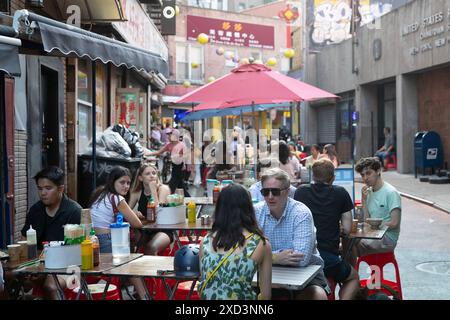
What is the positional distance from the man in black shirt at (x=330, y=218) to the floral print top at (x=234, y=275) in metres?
1.56

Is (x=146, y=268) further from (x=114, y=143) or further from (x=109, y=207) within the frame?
(x=114, y=143)

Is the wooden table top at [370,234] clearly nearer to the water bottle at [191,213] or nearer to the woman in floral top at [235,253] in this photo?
the water bottle at [191,213]

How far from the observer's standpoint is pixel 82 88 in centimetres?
1210

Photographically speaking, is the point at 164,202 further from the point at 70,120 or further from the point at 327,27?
the point at 327,27

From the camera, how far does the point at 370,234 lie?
5656 mm

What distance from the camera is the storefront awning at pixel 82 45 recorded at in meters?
5.12

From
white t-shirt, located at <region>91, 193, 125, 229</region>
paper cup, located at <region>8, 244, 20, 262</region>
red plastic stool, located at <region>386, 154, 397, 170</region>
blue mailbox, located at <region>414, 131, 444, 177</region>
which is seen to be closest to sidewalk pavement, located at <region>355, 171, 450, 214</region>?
blue mailbox, located at <region>414, 131, 444, 177</region>

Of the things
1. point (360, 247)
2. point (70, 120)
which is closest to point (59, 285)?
point (360, 247)

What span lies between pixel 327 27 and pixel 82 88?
20.5 metres

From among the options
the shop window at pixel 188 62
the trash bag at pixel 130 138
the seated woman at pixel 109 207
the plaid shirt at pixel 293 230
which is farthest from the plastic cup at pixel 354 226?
the shop window at pixel 188 62

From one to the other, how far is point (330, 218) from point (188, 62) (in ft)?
113

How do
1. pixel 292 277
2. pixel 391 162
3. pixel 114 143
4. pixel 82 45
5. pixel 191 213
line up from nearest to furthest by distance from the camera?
pixel 292 277 < pixel 82 45 < pixel 191 213 < pixel 114 143 < pixel 391 162

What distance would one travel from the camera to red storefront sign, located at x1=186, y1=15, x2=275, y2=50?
38.9 metres

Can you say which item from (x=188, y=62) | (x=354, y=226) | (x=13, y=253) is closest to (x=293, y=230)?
(x=354, y=226)
